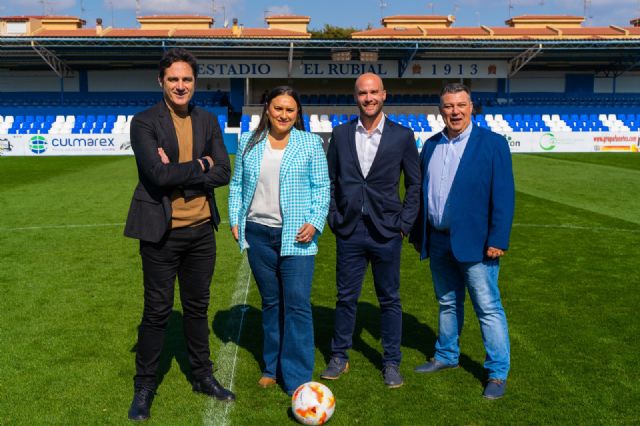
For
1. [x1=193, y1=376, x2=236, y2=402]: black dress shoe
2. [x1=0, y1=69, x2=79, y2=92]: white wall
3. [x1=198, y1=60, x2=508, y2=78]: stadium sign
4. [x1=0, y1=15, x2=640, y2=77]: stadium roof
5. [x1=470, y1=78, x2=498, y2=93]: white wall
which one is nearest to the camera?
[x1=193, y1=376, x2=236, y2=402]: black dress shoe

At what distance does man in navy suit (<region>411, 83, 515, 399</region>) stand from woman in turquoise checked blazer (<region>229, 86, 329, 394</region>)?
2.42 ft

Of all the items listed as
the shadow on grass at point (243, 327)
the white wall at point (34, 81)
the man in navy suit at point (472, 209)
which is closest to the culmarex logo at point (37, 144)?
the white wall at point (34, 81)

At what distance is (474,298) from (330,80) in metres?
33.3

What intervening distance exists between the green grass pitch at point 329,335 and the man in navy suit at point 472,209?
0.47 meters

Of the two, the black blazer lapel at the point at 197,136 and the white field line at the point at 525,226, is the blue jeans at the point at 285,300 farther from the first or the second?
the white field line at the point at 525,226

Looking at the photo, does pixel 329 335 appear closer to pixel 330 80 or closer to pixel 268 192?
Result: pixel 268 192

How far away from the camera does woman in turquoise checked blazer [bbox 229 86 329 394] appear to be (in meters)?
3.74

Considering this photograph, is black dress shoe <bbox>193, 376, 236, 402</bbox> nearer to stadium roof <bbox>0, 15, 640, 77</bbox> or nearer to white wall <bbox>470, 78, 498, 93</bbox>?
stadium roof <bbox>0, 15, 640, 77</bbox>


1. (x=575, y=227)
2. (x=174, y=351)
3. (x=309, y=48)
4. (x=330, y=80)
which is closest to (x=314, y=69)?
(x=309, y=48)

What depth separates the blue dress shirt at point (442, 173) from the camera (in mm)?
3943

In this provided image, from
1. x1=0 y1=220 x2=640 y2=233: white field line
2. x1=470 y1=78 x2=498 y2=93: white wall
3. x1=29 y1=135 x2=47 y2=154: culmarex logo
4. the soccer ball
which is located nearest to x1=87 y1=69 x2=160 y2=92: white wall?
x1=29 y1=135 x2=47 y2=154: culmarex logo

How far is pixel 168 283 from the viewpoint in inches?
146

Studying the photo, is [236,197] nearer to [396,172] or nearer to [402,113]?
[396,172]

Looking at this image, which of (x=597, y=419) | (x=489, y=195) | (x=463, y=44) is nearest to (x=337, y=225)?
(x=489, y=195)
